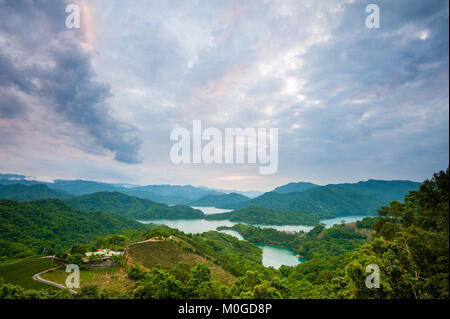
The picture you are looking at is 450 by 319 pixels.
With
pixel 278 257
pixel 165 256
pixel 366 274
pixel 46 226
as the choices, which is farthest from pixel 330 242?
pixel 46 226

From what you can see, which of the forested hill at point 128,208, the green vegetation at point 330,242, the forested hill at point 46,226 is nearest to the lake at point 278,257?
the green vegetation at point 330,242

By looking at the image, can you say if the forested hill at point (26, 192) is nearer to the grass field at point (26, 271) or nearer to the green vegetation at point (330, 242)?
the grass field at point (26, 271)

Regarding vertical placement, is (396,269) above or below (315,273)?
above

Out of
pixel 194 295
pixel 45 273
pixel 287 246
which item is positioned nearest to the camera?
pixel 194 295

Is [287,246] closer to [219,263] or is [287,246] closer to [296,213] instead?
[219,263]

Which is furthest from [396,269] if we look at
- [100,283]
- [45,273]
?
[45,273]
